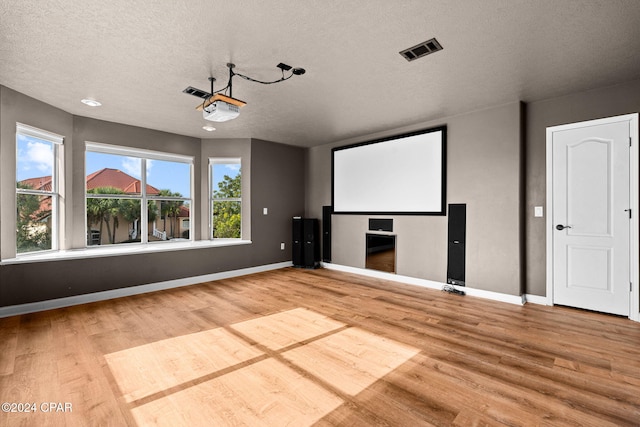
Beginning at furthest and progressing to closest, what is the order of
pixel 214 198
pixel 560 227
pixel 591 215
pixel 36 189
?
1. pixel 214 198
2. pixel 36 189
3. pixel 560 227
4. pixel 591 215

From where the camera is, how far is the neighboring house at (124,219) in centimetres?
462

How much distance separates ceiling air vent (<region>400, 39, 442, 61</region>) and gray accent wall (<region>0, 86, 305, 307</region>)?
377 centimetres

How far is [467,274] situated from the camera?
14.2ft

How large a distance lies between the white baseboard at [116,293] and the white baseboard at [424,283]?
63.0 inches

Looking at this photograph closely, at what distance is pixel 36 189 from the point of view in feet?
13.0

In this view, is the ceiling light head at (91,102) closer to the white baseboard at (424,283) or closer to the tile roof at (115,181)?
the tile roof at (115,181)

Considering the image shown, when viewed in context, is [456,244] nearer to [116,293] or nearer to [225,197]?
[225,197]

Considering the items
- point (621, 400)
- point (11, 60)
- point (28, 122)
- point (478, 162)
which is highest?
point (11, 60)

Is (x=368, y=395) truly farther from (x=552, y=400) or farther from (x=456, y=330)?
(x=456, y=330)

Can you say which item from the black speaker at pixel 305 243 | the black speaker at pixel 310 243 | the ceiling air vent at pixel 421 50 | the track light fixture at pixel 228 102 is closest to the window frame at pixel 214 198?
the black speaker at pixel 305 243

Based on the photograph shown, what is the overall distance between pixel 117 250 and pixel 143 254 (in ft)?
1.28

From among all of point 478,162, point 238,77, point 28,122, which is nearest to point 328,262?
point 478,162

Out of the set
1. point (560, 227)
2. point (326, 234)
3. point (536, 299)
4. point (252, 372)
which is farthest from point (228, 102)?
point (536, 299)

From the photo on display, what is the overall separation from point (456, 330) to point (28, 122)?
18.3 feet
